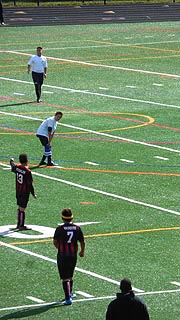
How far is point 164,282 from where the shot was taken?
21391mm

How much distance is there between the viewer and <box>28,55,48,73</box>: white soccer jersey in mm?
44625

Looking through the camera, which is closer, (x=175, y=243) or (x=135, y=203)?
(x=175, y=243)

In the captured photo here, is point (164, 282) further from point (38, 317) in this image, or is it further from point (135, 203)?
point (135, 203)

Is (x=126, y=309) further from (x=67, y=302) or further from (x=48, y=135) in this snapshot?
(x=48, y=135)

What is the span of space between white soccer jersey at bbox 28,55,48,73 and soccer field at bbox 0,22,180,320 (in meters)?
1.29

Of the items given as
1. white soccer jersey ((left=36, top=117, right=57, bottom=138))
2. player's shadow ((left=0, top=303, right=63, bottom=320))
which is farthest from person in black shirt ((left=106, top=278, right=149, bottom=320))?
white soccer jersey ((left=36, top=117, right=57, bottom=138))

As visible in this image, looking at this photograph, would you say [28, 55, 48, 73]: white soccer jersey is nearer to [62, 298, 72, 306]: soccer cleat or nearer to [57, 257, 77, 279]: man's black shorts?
[57, 257, 77, 279]: man's black shorts

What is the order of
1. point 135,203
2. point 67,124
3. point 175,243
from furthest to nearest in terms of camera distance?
point 67,124
point 135,203
point 175,243

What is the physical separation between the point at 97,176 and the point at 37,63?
14.2 meters

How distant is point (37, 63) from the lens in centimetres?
4478

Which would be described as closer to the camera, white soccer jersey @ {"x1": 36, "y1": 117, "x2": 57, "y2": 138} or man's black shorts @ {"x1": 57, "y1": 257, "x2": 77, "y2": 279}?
man's black shorts @ {"x1": 57, "y1": 257, "x2": 77, "y2": 279}

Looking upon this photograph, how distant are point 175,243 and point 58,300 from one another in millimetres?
4753

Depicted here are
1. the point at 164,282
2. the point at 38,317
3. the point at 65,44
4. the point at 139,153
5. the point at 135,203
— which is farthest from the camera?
the point at 65,44

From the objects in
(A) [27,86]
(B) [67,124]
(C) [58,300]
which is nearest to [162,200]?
(C) [58,300]
